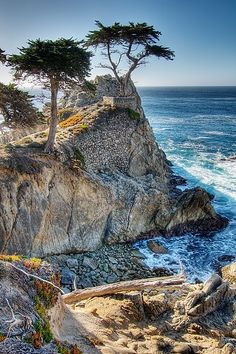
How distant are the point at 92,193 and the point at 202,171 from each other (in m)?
24.8

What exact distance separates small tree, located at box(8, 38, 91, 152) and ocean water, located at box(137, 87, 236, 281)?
1354 centimetres

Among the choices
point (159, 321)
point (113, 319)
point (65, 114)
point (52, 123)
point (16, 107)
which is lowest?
point (159, 321)

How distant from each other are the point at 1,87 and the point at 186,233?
18.4m

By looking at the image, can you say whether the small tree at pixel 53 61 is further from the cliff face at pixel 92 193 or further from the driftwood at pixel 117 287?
the driftwood at pixel 117 287

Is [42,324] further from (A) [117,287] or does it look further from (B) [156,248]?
(B) [156,248]

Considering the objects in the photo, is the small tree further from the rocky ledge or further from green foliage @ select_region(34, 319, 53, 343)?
green foliage @ select_region(34, 319, 53, 343)

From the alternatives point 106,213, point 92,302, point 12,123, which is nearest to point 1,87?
point 12,123

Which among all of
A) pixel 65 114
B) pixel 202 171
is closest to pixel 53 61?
pixel 65 114

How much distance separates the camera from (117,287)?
51.0 feet

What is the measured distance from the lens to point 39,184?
2245 cm

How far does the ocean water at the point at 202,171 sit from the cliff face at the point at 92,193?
213 cm

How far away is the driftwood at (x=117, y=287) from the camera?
15.1 meters

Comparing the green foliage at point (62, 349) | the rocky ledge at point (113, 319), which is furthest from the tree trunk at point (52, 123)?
the green foliage at point (62, 349)

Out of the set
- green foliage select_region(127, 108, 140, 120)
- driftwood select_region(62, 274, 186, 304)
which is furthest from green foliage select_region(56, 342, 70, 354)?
green foliage select_region(127, 108, 140, 120)
